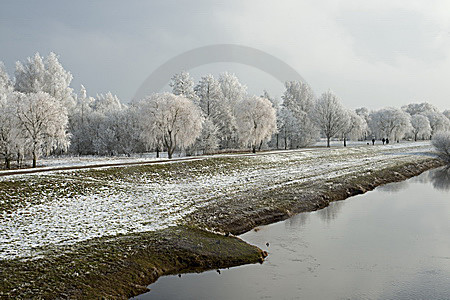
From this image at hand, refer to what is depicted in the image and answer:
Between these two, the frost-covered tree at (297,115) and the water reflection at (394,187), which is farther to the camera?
the frost-covered tree at (297,115)

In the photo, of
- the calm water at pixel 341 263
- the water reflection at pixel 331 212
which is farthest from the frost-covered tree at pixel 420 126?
the calm water at pixel 341 263

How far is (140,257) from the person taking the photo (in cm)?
1441

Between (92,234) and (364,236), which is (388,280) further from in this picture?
(92,234)

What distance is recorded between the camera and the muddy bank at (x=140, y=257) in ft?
37.9

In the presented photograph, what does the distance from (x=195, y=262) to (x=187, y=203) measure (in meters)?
8.47

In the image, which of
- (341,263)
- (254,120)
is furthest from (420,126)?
(341,263)

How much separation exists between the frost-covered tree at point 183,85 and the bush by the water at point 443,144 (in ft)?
143

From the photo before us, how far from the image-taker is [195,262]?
1491 cm

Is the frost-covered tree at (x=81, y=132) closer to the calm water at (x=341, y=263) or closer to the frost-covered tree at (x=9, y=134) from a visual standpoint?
the frost-covered tree at (x=9, y=134)

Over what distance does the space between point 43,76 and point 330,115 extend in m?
60.2

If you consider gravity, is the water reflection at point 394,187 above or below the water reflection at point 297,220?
above

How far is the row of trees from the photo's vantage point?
4053cm

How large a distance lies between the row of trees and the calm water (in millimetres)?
30221

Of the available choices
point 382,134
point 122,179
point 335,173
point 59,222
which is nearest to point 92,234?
point 59,222
